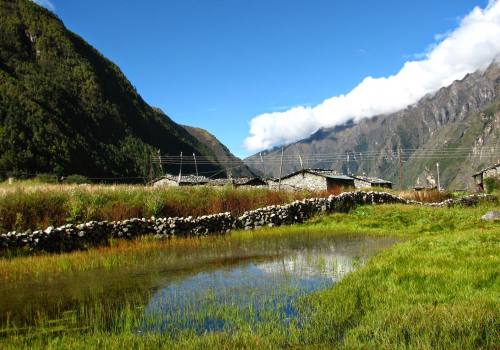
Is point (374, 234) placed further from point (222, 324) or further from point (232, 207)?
point (222, 324)

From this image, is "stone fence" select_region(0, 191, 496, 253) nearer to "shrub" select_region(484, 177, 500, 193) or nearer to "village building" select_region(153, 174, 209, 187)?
"village building" select_region(153, 174, 209, 187)

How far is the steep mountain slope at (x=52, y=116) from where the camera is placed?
117 metres

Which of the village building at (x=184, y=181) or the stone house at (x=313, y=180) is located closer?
the stone house at (x=313, y=180)

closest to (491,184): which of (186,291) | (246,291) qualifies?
(246,291)

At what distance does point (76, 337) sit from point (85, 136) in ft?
519

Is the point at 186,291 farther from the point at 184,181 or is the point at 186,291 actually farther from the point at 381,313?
the point at 184,181

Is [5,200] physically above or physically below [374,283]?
above

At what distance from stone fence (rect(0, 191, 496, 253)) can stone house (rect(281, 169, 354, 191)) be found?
3511 cm

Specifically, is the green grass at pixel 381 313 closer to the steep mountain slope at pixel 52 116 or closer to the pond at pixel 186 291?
the pond at pixel 186 291

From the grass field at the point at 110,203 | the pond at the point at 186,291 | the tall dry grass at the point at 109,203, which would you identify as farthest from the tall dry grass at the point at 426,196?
the pond at the point at 186,291

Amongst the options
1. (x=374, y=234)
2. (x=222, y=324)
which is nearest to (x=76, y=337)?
(x=222, y=324)

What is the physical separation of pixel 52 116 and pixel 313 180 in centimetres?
9987

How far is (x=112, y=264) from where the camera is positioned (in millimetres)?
Result: 16469

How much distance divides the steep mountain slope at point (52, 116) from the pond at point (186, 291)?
97.9 meters
